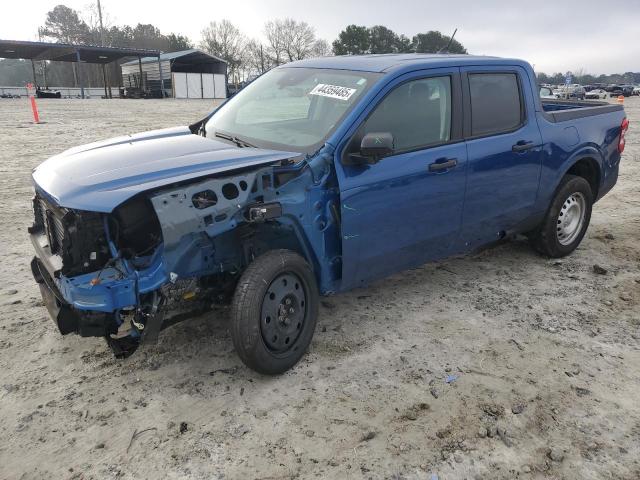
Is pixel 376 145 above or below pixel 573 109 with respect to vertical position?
below

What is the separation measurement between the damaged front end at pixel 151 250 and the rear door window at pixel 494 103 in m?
1.80

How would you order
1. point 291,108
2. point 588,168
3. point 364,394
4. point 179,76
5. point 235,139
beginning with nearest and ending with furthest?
point 364,394, point 235,139, point 291,108, point 588,168, point 179,76

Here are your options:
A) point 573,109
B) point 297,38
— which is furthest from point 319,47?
point 573,109

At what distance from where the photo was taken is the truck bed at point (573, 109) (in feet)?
15.7

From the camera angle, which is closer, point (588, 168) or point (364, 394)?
point (364, 394)

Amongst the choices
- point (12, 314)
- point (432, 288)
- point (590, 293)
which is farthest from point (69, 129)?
point (590, 293)

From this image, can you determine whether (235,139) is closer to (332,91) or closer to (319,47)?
(332,91)

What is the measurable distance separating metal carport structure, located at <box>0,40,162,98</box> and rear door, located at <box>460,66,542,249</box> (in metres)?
41.2

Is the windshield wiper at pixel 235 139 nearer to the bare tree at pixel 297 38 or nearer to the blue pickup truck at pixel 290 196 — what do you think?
the blue pickup truck at pixel 290 196

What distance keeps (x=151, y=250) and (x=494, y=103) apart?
3.07 m

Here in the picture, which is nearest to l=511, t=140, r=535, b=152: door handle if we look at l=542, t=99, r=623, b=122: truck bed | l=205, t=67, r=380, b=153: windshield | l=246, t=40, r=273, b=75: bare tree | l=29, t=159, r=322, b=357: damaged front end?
l=542, t=99, r=623, b=122: truck bed

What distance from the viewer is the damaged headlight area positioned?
2.59 metres

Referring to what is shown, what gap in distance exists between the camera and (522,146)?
436 cm

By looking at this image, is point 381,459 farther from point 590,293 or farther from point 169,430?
point 590,293
